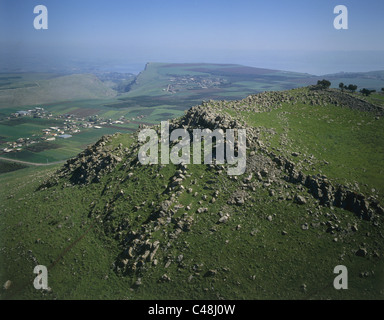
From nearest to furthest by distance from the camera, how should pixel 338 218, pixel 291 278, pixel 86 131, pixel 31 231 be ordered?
pixel 291 278, pixel 338 218, pixel 31 231, pixel 86 131

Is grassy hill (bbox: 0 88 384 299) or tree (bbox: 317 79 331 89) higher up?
tree (bbox: 317 79 331 89)

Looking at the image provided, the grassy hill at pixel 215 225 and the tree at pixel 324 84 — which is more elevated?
the tree at pixel 324 84

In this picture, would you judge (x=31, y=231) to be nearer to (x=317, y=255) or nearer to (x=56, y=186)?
(x=56, y=186)

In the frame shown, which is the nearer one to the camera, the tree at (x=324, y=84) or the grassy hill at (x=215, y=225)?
the grassy hill at (x=215, y=225)

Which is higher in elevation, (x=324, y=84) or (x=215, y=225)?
(x=324, y=84)

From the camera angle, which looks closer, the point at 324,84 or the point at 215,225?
the point at 215,225

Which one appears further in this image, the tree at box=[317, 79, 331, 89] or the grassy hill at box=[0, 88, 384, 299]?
the tree at box=[317, 79, 331, 89]
